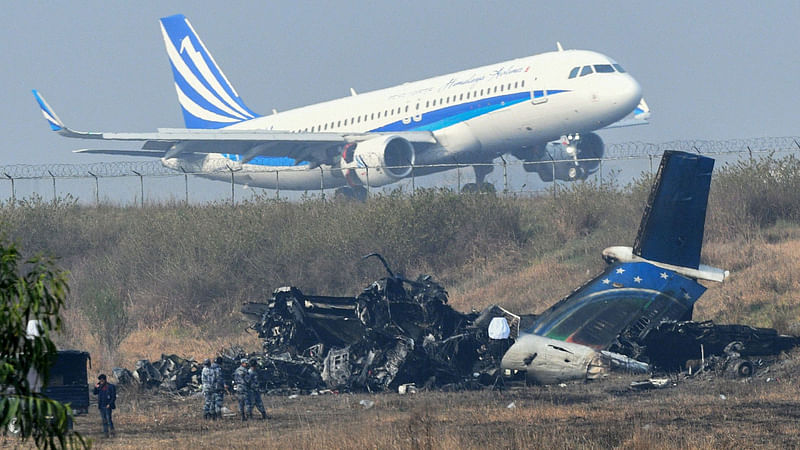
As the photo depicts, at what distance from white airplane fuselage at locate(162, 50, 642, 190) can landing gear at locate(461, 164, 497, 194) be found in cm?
53

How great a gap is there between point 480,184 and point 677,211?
23271 millimetres

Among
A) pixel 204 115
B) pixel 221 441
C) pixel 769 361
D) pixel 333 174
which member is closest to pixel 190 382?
pixel 221 441

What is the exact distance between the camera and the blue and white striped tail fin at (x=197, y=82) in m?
60.7

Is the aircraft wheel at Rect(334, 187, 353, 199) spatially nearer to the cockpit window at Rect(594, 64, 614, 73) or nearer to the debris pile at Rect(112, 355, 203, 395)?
the cockpit window at Rect(594, 64, 614, 73)

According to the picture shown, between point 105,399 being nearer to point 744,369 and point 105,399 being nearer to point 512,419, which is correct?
point 512,419

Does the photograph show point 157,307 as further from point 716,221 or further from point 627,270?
point 627,270

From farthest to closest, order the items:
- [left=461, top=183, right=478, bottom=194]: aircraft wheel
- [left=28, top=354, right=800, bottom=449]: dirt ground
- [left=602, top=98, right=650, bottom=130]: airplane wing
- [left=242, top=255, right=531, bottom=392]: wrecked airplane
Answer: [left=602, top=98, right=650, bottom=130]: airplane wing < [left=461, top=183, right=478, bottom=194]: aircraft wheel < [left=242, top=255, right=531, bottom=392]: wrecked airplane < [left=28, top=354, right=800, bottom=449]: dirt ground

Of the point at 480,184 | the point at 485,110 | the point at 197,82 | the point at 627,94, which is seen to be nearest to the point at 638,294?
the point at 627,94

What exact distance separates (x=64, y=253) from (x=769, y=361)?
3137 cm

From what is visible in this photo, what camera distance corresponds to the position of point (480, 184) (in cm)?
4409

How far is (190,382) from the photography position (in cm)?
2566

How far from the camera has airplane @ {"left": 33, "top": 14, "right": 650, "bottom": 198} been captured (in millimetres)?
41469

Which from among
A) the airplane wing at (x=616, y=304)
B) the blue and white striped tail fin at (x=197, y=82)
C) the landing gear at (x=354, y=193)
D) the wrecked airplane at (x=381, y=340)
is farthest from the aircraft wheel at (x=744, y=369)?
the blue and white striped tail fin at (x=197, y=82)

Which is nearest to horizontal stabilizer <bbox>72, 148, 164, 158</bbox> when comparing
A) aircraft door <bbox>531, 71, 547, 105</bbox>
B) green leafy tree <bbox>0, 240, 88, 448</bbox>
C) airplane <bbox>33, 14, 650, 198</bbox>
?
airplane <bbox>33, 14, 650, 198</bbox>
